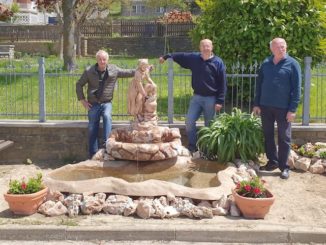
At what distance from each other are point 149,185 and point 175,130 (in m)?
1.89

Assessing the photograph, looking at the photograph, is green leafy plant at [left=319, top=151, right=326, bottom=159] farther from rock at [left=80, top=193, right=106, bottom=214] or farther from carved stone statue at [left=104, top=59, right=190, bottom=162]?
rock at [left=80, top=193, right=106, bottom=214]

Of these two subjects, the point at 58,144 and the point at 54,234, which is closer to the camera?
the point at 54,234

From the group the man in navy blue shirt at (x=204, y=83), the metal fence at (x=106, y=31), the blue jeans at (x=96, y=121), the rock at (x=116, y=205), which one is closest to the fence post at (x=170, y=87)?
the man in navy blue shirt at (x=204, y=83)

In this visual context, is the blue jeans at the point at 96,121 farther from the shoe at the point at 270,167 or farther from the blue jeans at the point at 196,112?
the shoe at the point at 270,167

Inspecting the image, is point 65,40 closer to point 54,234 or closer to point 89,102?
point 89,102

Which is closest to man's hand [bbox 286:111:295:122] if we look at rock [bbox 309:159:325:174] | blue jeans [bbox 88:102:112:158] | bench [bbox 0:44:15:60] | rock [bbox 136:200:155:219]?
rock [bbox 309:159:325:174]

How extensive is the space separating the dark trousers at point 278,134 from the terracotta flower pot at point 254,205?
177cm

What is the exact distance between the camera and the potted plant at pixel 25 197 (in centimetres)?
617

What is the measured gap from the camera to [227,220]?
6.12m

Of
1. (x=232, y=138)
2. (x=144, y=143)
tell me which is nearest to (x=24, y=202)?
Result: (x=144, y=143)

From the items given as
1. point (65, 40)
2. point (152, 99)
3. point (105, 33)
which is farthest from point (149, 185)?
point (105, 33)

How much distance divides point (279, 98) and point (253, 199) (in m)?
2.13

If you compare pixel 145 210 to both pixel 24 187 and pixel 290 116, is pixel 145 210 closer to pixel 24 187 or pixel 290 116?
pixel 24 187

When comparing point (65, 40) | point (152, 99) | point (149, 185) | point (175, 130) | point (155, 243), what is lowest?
point (155, 243)
